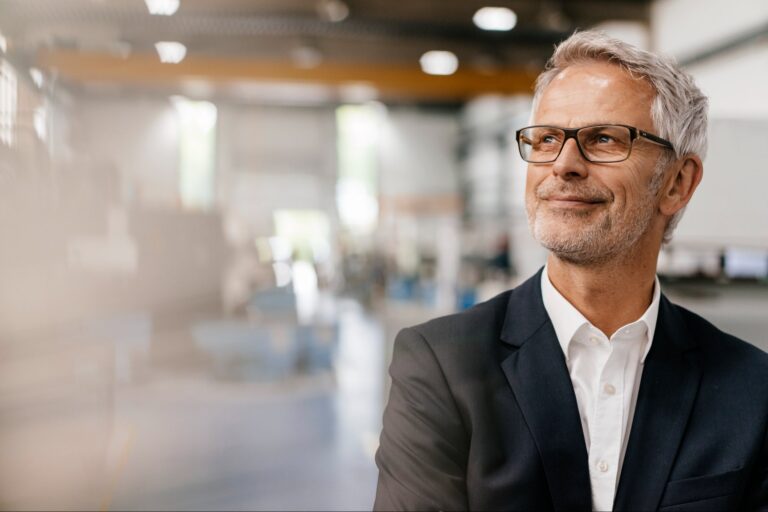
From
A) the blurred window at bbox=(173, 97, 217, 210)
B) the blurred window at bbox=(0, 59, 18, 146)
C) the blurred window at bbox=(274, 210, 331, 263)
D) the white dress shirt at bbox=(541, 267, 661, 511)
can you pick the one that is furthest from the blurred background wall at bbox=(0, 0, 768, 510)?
the blurred window at bbox=(274, 210, 331, 263)

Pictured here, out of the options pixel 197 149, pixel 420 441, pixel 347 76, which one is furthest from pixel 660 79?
pixel 197 149

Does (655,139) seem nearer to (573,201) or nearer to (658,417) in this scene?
(573,201)

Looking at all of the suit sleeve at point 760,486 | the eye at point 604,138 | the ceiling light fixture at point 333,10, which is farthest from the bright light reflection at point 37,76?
the ceiling light fixture at point 333,10

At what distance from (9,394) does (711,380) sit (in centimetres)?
217

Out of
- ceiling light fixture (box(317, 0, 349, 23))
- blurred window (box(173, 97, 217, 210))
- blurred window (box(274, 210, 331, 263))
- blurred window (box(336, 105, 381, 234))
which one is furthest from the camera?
blurred window (box(336, 105, 381, 234))

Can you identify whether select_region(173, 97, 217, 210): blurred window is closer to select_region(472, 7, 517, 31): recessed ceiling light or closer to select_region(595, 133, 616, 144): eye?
select_region(472, 7, 517, 31): recessed ceiling light

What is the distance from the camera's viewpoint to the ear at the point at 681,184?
1.53 metres

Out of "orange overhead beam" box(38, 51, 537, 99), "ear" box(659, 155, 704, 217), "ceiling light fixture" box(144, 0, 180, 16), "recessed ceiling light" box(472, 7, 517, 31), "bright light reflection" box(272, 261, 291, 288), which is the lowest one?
"bright light reflection" box(272, 261, 291, 288)

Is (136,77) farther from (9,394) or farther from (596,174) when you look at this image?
(596,174)

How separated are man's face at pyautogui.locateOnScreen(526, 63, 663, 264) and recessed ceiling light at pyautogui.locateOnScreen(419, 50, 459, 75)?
859cm

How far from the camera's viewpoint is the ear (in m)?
1.53

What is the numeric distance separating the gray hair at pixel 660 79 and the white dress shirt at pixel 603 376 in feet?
1.09

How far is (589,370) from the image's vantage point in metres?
1.52

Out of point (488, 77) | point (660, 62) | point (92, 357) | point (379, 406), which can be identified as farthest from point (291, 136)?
point (660, 62)
